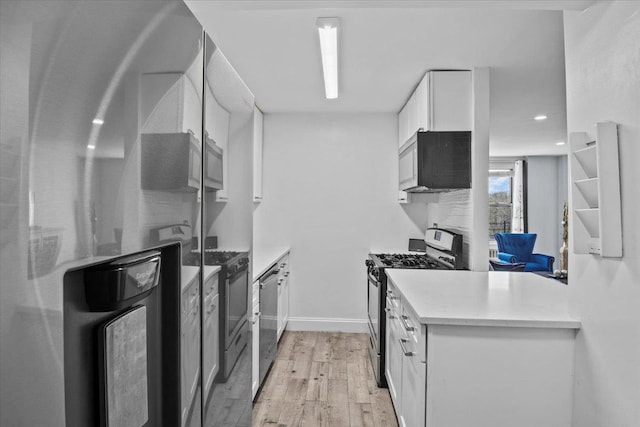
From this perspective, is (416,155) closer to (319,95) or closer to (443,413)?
(319,95)

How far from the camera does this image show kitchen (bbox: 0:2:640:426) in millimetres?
675

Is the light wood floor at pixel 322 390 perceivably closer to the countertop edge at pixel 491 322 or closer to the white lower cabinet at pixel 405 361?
the white lower cabinet at pixel 405 361

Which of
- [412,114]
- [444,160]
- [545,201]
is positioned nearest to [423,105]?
[412,114]

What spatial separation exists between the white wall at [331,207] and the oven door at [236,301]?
126 inches

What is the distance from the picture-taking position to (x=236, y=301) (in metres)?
1.11

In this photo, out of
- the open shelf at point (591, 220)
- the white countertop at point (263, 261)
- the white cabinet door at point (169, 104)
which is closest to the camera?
the white cabinet door at point (169, 104)

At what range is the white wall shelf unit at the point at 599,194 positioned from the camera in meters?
1.31

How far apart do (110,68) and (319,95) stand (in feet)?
11.4

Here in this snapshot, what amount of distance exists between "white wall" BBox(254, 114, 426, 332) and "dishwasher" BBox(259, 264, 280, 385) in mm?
1047

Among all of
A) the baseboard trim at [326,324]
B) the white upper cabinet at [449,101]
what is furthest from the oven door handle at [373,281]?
the white upper cabinet at [449,101]

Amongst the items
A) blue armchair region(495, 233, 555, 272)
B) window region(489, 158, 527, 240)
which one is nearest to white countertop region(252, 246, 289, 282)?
blue armchair region(495, 233, 555, 272)

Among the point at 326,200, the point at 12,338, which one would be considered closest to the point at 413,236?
the point at 326,200

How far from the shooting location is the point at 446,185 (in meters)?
2.95

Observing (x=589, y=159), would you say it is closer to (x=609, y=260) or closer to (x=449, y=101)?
(x=609, y=260)
